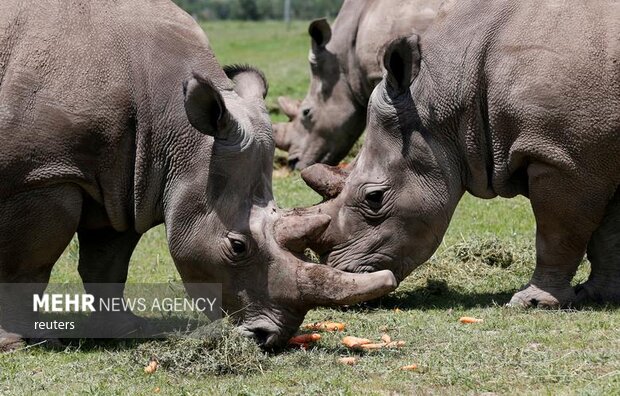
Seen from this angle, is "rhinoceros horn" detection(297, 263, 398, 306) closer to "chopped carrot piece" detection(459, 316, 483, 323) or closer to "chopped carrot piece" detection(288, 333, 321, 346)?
"chopped carrot piece" detection(288, 333, 321, 346)

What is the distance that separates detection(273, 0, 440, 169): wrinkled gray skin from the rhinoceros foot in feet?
16.4

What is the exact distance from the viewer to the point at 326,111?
14.6m

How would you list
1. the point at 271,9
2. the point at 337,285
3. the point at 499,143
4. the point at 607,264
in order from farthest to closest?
the point at 271,9 < the point at 607,264 < the point at 499,143 < the point at 337,285

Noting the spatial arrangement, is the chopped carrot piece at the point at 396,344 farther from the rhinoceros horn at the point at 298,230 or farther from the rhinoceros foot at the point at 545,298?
the rhinoceros foot at the point at 545,298

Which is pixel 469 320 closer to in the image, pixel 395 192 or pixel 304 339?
pixel 395 192

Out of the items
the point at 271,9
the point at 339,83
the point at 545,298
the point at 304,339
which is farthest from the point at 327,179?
the point at 271,9

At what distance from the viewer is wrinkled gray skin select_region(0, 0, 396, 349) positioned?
24.0 ft

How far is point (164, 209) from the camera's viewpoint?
25.3 feet

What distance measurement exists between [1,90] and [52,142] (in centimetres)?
45

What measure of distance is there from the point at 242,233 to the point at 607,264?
9.49ft

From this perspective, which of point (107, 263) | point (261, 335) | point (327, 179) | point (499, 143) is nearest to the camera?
point (261, 335)

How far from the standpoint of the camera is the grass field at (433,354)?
6.57 meters

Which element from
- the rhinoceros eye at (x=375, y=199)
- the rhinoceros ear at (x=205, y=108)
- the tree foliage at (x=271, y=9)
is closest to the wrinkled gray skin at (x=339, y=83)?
the rhinoceros eye at (x=375, y=199)

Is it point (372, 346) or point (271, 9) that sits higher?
point (372, 346)
